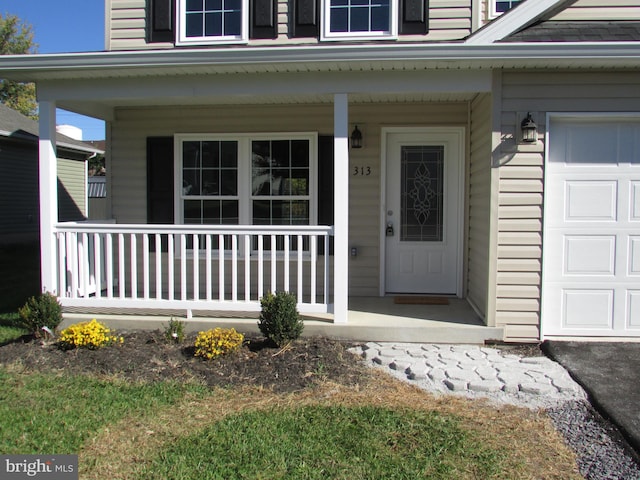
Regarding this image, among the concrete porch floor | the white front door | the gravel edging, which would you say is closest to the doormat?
the concrete porch floor

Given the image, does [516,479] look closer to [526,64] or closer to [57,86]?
[526,64]

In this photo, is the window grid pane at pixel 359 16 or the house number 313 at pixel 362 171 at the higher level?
the window grid pane at pixel 359 16

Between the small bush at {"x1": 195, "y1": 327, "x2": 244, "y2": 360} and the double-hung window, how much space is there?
2.57 m

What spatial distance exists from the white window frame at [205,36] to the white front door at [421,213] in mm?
2358

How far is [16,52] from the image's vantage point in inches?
1111

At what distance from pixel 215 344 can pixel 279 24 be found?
4461 mm

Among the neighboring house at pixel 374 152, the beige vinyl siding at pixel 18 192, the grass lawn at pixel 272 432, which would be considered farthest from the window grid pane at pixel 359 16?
the beige vinyl siding at pixel 18 192

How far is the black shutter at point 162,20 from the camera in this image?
7043mm

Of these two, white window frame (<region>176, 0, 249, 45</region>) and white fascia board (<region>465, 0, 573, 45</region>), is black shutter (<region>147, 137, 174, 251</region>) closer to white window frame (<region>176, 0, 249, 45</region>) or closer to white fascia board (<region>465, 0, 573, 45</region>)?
white window frame (<region>176, 0, 249, 45</region>)

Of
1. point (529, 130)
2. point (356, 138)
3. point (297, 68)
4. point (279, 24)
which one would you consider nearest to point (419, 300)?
point (356, 138)

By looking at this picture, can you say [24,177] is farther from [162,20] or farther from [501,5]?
[501,5]

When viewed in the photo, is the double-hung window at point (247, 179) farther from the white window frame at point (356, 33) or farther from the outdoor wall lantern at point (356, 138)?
the white window frame at point (356, 33)

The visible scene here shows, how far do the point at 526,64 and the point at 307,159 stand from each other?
10.0ft

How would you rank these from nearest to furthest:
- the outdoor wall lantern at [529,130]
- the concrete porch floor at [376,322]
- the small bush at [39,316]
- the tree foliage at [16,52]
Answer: the outdoor wall lantern at [529,130]
the small bush at [39,316]
the concrete porch floor at [376,322]
the tree foliage at [16,52]
